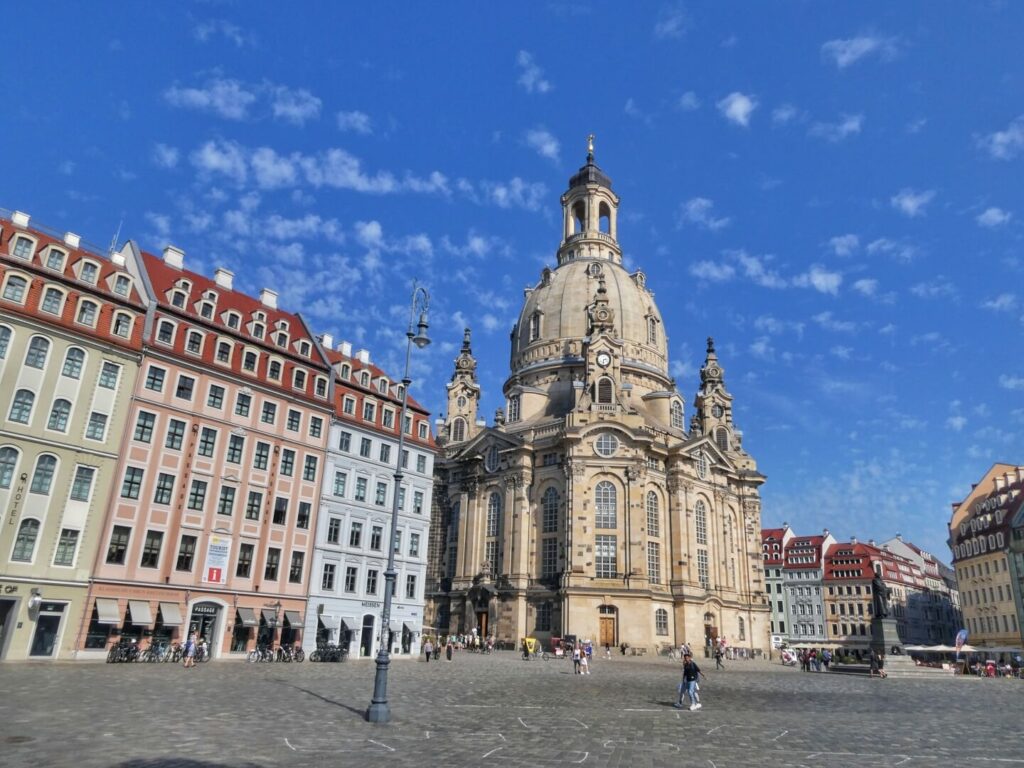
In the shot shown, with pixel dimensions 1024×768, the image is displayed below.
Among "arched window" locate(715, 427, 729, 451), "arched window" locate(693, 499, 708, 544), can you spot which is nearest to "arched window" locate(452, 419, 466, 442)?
"arched window" locate(693, 499, 708, 544)

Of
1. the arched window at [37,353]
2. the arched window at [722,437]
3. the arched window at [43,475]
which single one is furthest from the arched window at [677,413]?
the arched window at [37,353]

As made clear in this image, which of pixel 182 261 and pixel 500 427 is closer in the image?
pixel 182 261

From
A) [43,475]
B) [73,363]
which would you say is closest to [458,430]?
[73,363]

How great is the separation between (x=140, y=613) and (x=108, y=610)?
1.54 metres

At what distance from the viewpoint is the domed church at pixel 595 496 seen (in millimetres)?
64625

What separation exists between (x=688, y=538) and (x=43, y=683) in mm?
56731

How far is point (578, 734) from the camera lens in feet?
53.6

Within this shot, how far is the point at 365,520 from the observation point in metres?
46.3

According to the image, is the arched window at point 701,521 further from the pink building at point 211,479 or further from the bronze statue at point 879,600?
the pink building at point 211,479

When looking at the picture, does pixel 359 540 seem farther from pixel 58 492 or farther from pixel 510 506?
pixel 510 506

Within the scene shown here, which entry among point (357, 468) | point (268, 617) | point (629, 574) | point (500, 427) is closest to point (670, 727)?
point (268, 617)

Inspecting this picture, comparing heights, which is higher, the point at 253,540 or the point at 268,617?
the point at 253,540

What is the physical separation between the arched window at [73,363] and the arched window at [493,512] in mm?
44779

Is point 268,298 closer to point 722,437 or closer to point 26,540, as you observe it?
point 26,540
